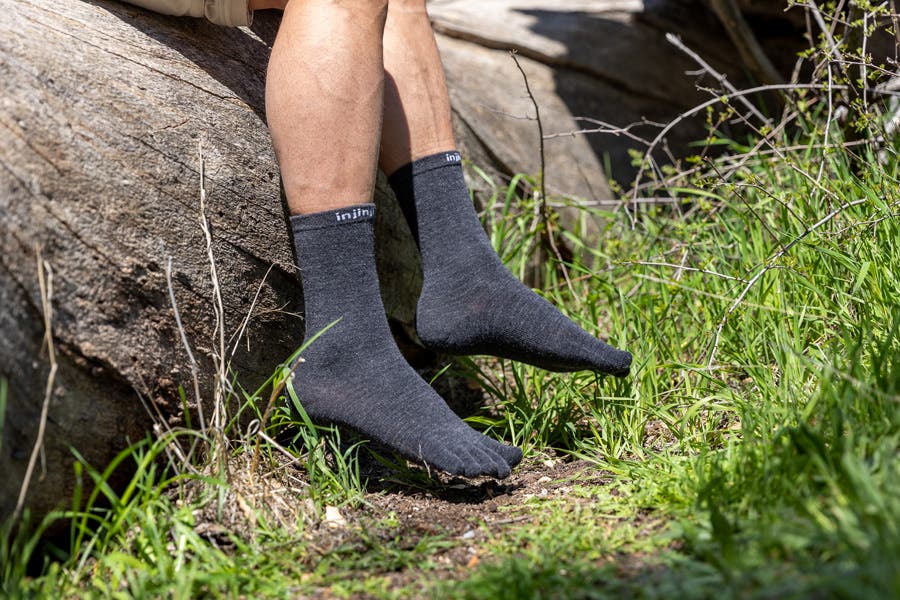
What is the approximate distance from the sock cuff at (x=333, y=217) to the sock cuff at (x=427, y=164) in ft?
0.74

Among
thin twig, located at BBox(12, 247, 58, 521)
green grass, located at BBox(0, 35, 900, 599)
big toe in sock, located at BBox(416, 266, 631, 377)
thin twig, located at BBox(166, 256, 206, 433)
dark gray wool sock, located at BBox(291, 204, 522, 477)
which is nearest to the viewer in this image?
green grass, located at BBox(0, 35, 900, 599)

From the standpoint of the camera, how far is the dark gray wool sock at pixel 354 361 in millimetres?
1610

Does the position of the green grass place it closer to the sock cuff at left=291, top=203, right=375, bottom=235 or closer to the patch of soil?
the patch of soil

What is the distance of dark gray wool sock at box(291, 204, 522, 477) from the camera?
1610 mm

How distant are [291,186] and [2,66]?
20.4 inches

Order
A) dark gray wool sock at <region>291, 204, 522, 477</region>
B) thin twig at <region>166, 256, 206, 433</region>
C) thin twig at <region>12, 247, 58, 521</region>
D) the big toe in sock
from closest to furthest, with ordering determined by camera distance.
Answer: thin twig at <region>12, 247, 58, 521</region>, thin twig at <region>166, 256, 206, 433</region>, dark gray wool sock at <region>291, 204, 522, 477</region>, the big toe in sock

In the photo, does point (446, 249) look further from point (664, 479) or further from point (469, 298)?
point (664, 479)

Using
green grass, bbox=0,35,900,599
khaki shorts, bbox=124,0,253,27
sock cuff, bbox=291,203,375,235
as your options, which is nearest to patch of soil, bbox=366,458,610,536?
green grass, bbox=0,35,900,599

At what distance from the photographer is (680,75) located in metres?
3.73

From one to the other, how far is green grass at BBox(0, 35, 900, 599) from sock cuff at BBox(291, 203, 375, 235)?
34cm

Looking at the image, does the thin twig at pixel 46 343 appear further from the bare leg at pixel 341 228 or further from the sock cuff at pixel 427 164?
the sock cuff at pixel 427 164

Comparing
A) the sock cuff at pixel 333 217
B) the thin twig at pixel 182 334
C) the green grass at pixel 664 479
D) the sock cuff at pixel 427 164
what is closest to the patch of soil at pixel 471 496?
the green grass at pixel 664 479

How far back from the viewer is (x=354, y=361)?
1622 millimetres

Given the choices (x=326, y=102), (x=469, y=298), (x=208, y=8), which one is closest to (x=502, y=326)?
(x=469, y=298)
